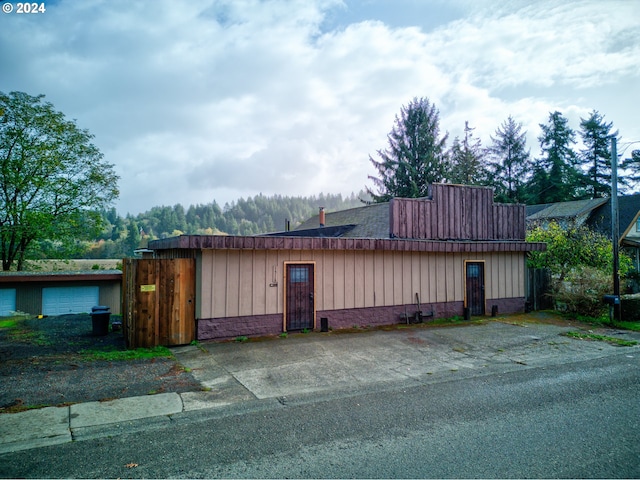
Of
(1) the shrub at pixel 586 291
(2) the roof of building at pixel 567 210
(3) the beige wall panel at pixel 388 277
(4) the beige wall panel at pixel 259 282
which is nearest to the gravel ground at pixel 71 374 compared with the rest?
(4) the beige wall panel at pixel 259 282

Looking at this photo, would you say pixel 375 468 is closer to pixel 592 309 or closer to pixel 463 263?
pixel 463 263

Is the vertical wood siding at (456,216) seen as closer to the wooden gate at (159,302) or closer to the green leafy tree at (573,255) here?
the green leafy tree at (573,255)

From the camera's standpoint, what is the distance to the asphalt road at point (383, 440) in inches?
154

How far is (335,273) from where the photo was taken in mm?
11391

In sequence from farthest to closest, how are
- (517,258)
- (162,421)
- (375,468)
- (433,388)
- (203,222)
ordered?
(203,222), (517,258), (433,388), (162,421), (375,468)

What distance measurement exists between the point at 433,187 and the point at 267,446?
13.0m

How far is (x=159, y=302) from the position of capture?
357 inches

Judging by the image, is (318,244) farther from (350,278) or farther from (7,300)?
(7,300)

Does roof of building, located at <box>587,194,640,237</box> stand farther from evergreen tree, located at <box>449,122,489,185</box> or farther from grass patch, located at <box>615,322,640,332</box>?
grass patch, located at <box>615,322,640,332</box>

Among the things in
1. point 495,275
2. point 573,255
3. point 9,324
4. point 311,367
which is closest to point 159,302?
point 311,367

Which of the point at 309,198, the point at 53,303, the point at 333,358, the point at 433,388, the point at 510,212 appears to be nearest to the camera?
the point at 433,388

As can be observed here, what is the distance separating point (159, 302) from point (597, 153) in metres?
49.9

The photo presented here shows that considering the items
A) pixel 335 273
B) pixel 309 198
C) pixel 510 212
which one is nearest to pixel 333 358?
pixel 335 273

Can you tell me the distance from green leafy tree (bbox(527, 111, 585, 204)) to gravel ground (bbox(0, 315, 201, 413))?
43.3 m
